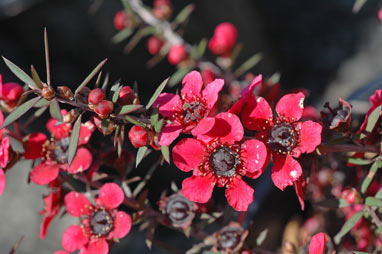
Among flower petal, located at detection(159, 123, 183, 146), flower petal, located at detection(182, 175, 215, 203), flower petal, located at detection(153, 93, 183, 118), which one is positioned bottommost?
flower petal, located at detection(182, 175, 215, 203)

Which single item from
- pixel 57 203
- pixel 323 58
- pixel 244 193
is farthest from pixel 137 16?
pixel 323 58

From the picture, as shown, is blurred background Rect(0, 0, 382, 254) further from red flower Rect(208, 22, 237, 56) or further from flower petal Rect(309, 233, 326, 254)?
flower petal Rect(309, 233, 326, 254)

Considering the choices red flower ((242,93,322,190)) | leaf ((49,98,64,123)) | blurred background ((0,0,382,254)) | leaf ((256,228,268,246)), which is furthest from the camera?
blurred background ((0,0,382,254))


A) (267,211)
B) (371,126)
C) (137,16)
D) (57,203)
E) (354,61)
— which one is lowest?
(267,211)

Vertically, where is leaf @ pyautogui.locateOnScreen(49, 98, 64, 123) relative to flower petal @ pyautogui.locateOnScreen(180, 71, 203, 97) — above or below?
above

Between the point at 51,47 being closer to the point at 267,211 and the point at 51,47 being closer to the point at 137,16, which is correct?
the point at 137,16

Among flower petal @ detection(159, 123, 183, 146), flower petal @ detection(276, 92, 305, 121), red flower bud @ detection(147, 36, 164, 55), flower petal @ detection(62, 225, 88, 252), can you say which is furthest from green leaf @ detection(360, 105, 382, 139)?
red flower bud @ detection(147, 36, 164, 55)
